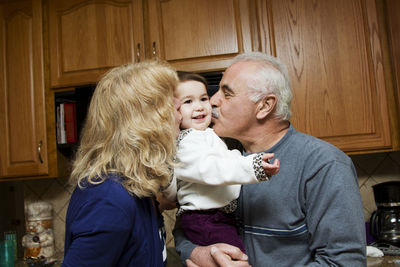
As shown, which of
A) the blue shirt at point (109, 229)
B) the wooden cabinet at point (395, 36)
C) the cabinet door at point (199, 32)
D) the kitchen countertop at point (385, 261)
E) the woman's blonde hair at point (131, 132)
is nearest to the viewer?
the blue shirt at point (109, 229)

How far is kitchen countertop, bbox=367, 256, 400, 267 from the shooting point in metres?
1.65

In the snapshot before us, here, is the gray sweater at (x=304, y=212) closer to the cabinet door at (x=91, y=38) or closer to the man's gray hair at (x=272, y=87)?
the man's gray hair at (x=272, y=87)

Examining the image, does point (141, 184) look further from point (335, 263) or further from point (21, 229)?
point (21, 229)

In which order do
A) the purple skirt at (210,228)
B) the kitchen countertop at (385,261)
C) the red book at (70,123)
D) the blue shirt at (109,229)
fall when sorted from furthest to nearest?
the red book at (70,123) → the kitchen countertop at (385,261) → the purple skirt at (210,228) → the blue shirt at (109,229)

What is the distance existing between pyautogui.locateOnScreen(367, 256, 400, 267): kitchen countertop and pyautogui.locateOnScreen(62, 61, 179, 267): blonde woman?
1214 millimetres

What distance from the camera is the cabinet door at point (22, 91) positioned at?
2158 mm

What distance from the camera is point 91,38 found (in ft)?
7.02

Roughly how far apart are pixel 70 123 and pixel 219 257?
150cm

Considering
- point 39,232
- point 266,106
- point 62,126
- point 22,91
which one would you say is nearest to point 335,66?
point 266,106

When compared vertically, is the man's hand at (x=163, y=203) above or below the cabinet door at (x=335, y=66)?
below

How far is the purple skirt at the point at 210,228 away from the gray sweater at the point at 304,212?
0.04 metres

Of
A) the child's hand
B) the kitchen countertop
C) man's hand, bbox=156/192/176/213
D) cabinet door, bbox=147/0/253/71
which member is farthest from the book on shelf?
the kitchen countertop

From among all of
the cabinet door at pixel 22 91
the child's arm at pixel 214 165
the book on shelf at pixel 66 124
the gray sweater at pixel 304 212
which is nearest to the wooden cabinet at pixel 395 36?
the gray sweater at pixel 304 212

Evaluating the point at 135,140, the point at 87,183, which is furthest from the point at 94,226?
the point at 135,140
